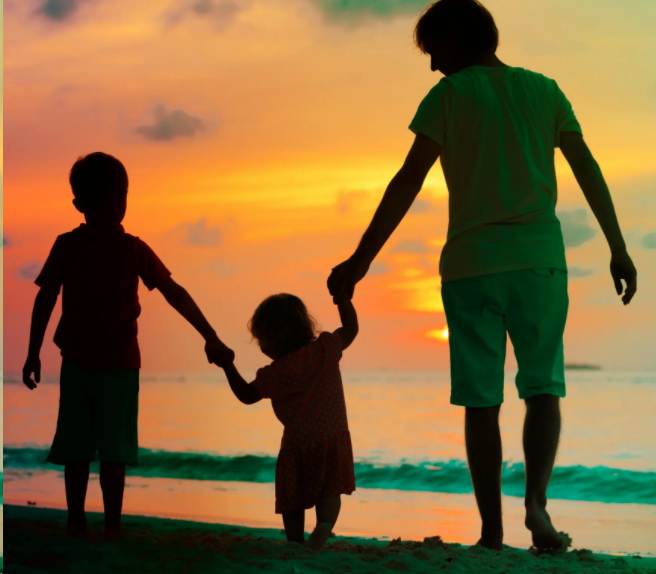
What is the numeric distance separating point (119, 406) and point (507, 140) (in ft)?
3.76

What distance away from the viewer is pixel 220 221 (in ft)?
13.6

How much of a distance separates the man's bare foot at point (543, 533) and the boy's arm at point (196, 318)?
0.85 m

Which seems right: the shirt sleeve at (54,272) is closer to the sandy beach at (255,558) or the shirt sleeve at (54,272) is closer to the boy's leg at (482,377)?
the sandy beach at (255,558)

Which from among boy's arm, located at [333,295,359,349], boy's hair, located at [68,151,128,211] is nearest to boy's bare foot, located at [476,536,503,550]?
boy's arm, located at [333,295,359,349]

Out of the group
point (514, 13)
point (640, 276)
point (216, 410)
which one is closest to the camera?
point (514, 13)

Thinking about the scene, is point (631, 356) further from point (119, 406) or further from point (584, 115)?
point (119, 406)

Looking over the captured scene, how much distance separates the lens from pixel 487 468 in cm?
220

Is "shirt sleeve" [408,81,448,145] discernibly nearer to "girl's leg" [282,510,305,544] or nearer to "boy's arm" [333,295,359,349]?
"boy's arm" [333,295,359,349]

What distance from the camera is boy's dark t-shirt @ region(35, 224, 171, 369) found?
2.35m

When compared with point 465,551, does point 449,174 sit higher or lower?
higher

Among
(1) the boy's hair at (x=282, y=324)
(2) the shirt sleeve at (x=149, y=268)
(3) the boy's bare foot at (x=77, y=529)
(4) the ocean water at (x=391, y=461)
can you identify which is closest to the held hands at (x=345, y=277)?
(1) the boy's hair at (x=282, y=324)

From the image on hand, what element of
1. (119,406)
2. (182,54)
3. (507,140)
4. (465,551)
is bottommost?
(465,551)

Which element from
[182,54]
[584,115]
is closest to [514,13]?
[584,115]

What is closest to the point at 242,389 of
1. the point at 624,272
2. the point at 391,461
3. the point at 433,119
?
the point at 433,119
